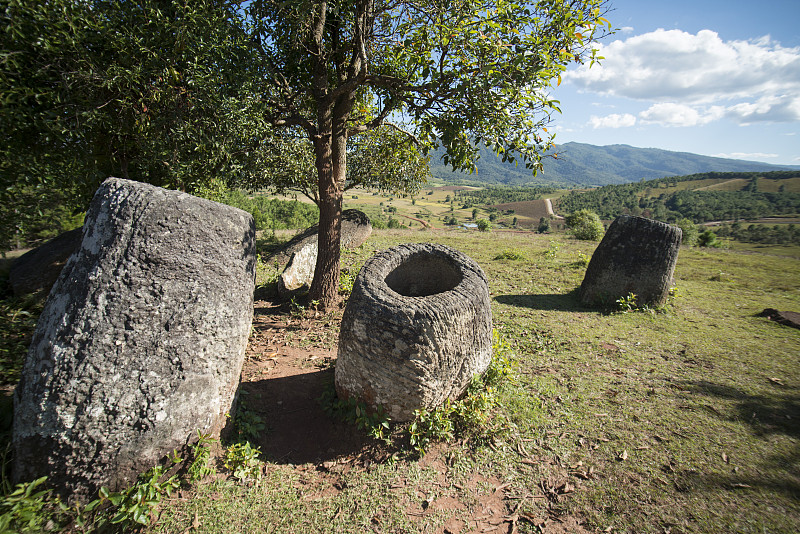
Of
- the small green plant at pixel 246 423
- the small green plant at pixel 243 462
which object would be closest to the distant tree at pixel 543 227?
the small green plant at pixel 246 423

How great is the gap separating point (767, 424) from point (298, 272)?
9446 mm

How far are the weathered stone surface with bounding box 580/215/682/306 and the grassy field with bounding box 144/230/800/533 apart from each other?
→ 1.63m

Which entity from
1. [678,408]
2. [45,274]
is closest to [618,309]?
[678,408]

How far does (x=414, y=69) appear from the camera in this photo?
267 inches

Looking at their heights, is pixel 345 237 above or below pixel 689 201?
below

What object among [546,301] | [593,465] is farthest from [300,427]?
[546,301]

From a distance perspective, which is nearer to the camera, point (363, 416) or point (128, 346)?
point (128, 346)

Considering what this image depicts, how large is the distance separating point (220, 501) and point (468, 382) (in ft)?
10.5

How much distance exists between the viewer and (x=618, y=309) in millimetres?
9328

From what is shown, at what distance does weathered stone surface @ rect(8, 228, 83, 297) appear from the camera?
644 centimetres

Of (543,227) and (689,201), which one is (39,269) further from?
(689,201)

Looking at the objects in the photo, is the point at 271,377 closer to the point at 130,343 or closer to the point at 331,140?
the point at 130,343

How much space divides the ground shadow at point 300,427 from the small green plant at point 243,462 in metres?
0.23

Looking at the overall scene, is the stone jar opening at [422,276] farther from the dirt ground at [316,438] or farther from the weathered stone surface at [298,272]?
the weathered stone surface at [298,272]
